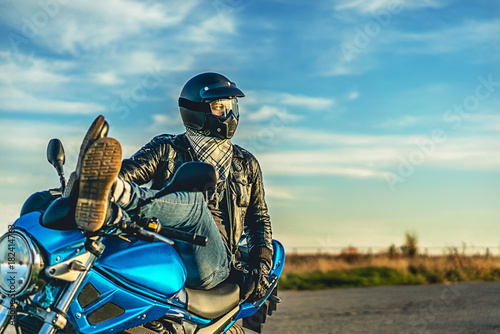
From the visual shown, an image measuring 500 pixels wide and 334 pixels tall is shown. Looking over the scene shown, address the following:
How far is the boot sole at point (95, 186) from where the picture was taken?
240 cm

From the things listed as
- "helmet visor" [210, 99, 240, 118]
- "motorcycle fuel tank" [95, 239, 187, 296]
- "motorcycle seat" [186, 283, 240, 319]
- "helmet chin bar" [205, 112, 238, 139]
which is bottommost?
"motorcycle seat" [186, 283, 240, 319]

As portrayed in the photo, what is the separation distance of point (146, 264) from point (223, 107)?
162 cm

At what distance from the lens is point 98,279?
8.98 feet

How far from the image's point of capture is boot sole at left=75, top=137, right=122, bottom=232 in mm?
2400

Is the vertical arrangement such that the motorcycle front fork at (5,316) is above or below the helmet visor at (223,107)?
below

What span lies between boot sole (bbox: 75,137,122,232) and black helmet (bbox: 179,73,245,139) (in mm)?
1778

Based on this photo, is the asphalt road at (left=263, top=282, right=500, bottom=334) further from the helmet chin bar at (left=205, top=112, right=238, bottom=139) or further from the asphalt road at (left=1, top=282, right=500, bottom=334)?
the helmet chin bar at (left=205, top=112, right=238, bottom=139)

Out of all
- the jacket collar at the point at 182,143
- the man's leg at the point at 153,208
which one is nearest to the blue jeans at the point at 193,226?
the man's leg at the point at 153,208

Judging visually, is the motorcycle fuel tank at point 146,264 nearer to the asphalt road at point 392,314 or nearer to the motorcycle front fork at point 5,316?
the motorcycle front fork at point 5,316

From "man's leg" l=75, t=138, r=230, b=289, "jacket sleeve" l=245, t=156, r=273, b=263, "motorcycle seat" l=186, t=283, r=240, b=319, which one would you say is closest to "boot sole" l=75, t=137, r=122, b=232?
"man's leg" l=75, t=138, r=230, b=289

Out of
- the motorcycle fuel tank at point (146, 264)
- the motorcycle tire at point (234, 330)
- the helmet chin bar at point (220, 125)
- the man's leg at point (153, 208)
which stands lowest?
the motorcycle tire at point (234, 330)

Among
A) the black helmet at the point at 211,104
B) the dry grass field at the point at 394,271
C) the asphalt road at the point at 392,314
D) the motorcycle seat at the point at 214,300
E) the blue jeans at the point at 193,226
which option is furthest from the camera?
the dry grass field at the point at 394,271

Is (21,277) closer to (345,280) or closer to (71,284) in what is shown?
(71,284)

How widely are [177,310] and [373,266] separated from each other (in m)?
19.4
